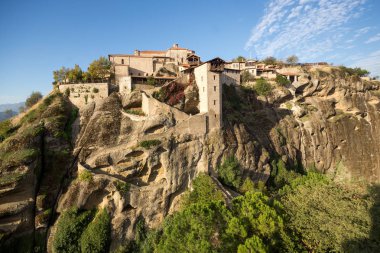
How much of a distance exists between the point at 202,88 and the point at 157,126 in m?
8.86

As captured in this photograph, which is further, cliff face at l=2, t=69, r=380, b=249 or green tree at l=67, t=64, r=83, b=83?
green tree at l=67, t=64, r=83, b=83

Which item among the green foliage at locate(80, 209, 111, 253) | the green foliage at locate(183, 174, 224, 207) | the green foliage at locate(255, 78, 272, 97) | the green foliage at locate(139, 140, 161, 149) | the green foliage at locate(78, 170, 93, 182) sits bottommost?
the green foliage at locate(80, 209, 111, 253)

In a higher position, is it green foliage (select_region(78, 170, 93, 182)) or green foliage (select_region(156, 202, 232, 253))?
green foliage (select_region(78, 170, 93, 182))

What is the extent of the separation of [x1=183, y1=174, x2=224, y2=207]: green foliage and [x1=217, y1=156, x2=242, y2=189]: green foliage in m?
2.58

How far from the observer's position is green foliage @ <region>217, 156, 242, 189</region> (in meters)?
30.9

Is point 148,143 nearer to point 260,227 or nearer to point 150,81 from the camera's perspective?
point 150,81

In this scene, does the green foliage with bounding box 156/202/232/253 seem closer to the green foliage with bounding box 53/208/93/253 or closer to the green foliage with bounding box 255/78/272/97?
the green foliage with bounding box 53/208/93/253

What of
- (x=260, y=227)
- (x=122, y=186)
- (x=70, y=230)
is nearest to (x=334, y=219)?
(x=260, y=227)

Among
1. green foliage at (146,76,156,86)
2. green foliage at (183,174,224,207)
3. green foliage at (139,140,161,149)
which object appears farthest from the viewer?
green foliage at (146,76,156,86)

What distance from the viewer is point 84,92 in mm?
33312

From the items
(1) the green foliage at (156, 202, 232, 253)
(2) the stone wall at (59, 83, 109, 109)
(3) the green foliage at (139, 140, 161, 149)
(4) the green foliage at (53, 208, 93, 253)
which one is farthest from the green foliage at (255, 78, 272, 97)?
(4) the green foliage at (53, 208, 93, 253)

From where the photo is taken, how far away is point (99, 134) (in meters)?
29.1

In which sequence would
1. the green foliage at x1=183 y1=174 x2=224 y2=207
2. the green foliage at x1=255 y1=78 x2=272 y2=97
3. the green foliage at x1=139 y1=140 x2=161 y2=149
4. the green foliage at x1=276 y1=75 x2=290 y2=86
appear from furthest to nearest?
the green foliage at x1=276 y1=75 x2=290 y2=86
the green foliage at x1=255 y1=78 x2=272 y2=97
the green foliage at x1=139 y1=140 x2=161 y2=149
the green foliage at x1=183 y1=174 x2=224 y2=207

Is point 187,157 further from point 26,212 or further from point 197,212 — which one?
point 26,212
